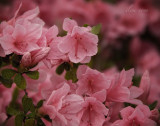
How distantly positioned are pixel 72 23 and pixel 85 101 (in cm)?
19

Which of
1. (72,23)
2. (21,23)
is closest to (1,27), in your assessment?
(21,23)

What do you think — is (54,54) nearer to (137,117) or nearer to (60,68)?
(60,68)

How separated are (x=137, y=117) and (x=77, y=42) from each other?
24cm

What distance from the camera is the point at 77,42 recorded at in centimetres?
75

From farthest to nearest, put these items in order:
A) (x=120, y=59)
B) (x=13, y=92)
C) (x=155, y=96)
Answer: (x=120, y=59) → (x=155, y=96) → (x=13, y=92)

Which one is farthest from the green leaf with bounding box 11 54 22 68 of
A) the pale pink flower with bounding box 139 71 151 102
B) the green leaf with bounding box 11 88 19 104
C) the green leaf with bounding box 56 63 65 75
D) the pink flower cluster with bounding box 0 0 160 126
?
A: the pale pink flower with bounding box 139 71 151 102

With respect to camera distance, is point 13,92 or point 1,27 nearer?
point 1,27

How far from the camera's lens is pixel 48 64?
2.35 ft

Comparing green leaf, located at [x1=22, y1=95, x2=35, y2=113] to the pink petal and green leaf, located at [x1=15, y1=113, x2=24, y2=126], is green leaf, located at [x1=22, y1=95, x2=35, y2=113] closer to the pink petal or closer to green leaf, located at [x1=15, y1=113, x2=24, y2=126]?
green leaf, located at [x1=15, y1=113, x2=24, y2=126]

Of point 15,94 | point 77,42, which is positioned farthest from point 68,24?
point 15,94

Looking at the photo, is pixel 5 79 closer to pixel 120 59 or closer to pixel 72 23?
pixel 72 23

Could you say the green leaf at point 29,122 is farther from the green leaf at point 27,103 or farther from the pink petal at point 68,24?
the pink petal at point 68,24

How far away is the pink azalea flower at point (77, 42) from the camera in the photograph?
2.32 ft

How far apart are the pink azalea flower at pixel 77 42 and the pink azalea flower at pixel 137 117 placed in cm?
17
